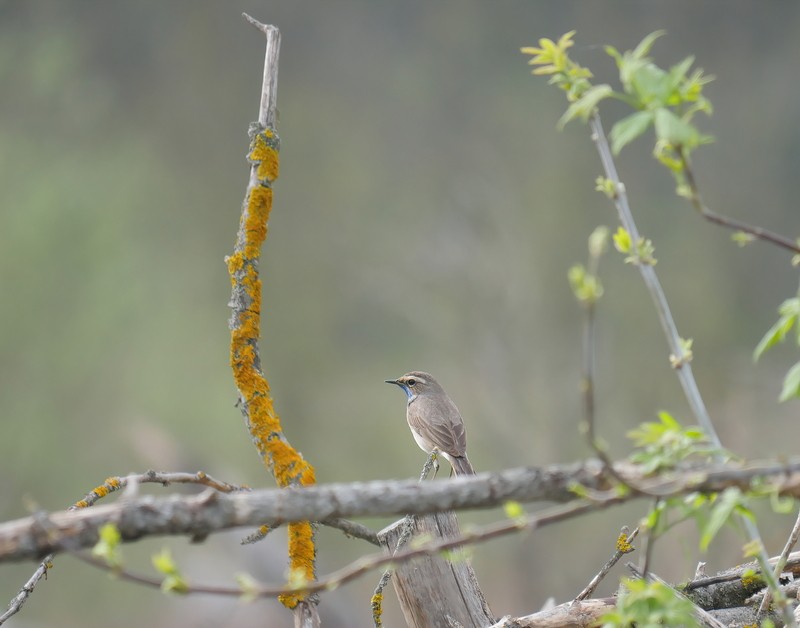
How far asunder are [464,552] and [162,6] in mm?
21482

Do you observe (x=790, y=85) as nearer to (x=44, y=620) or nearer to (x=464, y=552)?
(x=44, y=620)

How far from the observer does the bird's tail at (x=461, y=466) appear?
660 cm

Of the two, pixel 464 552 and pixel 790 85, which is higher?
pixel 790 85

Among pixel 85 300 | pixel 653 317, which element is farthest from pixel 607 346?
pixel 85 300

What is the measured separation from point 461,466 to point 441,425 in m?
0.31

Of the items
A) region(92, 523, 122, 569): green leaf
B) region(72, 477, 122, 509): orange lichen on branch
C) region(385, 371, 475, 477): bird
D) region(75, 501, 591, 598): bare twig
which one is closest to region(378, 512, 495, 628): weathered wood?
region(72, 477, 122, 509): orange lichen on branch

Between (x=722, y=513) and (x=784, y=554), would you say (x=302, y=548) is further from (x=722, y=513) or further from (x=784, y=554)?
(x=722, y=513)

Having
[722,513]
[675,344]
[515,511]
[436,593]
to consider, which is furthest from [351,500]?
[436,593]

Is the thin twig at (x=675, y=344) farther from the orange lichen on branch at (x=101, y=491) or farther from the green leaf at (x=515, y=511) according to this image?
the orange lichen on branch at (x=101, y=491)

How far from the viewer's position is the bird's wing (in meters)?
6.64

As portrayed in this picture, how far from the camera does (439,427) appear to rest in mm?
6738

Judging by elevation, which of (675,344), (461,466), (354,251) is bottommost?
(675,344)

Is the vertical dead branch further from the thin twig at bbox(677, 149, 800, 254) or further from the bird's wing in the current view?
the bird's wing

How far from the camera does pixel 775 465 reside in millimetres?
1794
